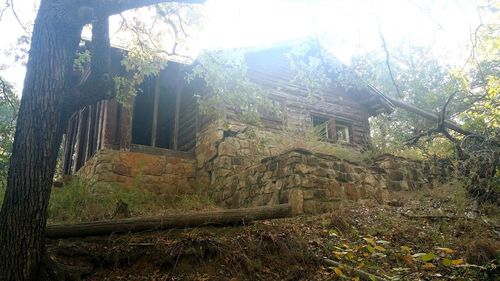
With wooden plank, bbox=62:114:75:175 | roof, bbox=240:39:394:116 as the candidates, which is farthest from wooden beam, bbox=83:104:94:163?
roof, bbox=240:39:394:116

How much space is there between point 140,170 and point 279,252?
225 inches

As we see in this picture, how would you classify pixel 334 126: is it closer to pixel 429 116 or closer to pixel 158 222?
pixel 429 116

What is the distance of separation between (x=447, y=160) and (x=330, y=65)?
4486mm

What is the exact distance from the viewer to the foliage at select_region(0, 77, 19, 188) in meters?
6.36

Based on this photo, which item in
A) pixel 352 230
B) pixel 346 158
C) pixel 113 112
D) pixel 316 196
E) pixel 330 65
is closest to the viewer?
pixel 352 230

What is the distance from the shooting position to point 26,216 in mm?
3871

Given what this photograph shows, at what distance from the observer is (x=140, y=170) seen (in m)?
9.92

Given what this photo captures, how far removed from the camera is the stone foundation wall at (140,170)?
948cm

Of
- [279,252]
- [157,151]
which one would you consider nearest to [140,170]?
[157,151]

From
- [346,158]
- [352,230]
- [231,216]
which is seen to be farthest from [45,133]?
[346,158]

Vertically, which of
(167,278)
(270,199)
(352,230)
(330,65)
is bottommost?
(167,278)

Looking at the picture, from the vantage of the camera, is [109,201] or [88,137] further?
[88,137]

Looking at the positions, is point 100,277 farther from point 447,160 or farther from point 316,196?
point 447,160

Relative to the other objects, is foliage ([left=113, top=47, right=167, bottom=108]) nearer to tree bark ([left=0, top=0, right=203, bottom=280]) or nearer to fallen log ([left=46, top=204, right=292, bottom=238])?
tree bark ([left=0, top=0, right=203, bottom=280])
